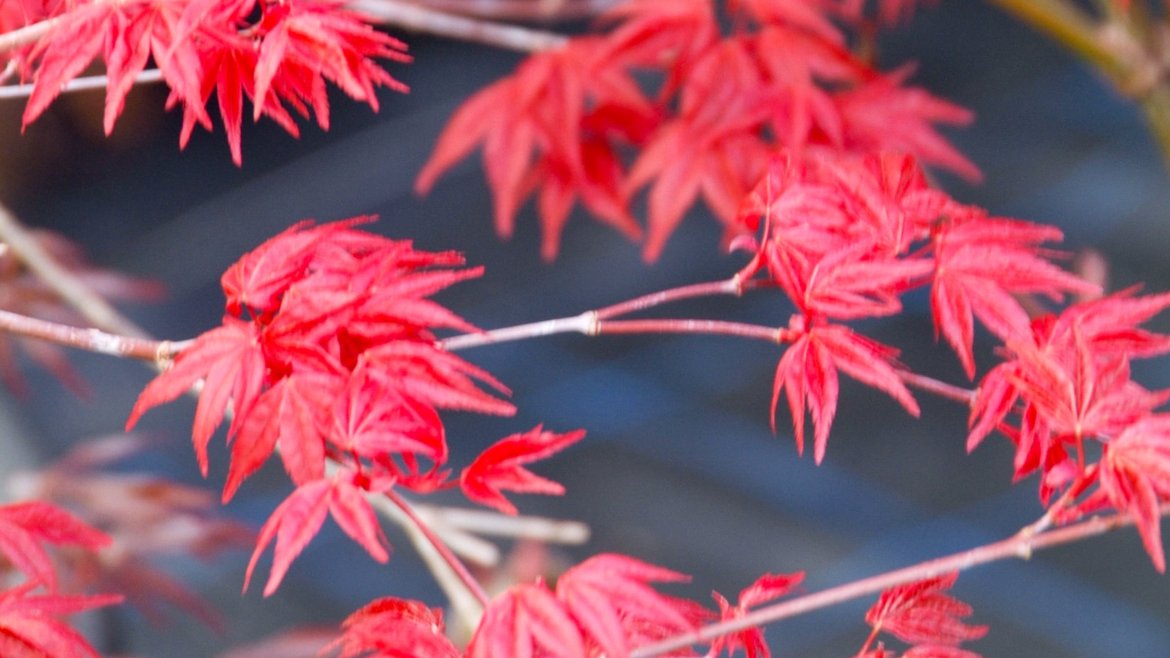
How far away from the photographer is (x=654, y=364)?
2191mm

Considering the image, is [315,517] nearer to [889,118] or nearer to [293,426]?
[293,426]

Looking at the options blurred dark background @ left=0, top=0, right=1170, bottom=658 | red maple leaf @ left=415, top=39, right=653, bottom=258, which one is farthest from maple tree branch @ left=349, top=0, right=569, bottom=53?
blurred dark background @ left=0, top=0, right=1170, bottom=658

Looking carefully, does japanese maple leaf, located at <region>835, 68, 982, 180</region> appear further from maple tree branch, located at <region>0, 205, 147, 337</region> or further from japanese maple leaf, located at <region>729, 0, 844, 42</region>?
maple tree branch, located at <region>0, 205, 147, 337</region>

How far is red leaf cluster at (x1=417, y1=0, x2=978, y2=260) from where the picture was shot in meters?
0.94

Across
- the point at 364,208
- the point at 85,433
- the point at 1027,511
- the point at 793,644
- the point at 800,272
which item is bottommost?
the point at 85,433

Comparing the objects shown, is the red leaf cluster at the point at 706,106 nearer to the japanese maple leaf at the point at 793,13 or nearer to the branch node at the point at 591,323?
the japanese maple leaf at the point at 793,13

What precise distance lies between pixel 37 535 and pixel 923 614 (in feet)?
1.66

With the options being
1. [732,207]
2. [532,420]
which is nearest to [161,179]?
[532,420]

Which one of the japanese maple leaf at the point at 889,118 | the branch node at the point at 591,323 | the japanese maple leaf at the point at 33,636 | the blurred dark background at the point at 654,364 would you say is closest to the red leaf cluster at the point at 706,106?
the japanese maple leaf at the point at 889,118

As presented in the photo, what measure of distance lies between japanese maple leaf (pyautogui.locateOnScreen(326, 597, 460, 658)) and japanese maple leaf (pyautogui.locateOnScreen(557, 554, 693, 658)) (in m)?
0.08

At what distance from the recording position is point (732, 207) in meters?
0.96

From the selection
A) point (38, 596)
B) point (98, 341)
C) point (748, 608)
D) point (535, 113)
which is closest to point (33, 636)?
point (38, 596)

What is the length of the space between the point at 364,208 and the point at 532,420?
26.7 inches

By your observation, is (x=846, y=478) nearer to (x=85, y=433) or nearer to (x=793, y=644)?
(x=793, y=644)
